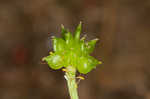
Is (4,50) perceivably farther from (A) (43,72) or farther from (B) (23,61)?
(A) (43,72)

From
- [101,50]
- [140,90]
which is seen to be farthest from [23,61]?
[140,90]

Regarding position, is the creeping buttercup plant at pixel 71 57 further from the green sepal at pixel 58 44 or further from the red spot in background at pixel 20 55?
the red spot in background at pixel 20 55

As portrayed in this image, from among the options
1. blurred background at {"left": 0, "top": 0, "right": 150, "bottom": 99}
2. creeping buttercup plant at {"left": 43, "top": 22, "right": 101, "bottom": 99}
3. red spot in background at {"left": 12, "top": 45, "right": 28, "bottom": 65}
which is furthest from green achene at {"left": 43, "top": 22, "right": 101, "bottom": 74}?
red spot in background at {"left": 12, "top": 45, "right": 28, "bottom": 65}

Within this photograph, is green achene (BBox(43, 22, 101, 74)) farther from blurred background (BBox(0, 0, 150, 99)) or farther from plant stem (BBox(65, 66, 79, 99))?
blurred background (BBox(0, 0, 150, 99))

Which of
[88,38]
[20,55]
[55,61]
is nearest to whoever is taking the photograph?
[55,61]

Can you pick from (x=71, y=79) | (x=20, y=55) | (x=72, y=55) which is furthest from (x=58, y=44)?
(x=20, y=55)

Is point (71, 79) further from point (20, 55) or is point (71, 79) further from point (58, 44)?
point (20, 55)
